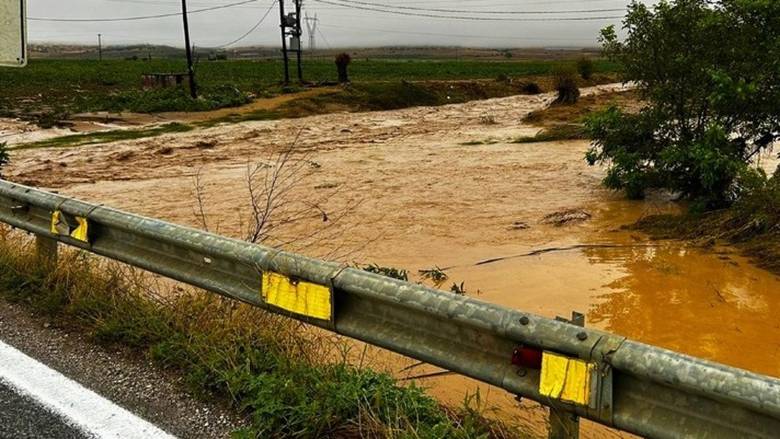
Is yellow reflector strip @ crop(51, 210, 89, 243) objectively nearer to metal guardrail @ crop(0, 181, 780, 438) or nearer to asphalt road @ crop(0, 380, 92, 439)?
metal guardrail @ crop(0, 181, 780, 438)

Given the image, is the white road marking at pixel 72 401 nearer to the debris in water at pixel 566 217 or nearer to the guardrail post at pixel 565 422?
the guardrail post at pixel 565 422

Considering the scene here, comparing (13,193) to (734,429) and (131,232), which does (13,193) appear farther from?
(734,429)

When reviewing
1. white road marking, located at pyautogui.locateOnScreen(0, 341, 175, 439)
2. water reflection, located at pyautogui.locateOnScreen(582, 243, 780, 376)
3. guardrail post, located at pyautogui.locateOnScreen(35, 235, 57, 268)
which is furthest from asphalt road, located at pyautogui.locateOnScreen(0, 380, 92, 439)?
water reflection, located at pyautogui.locateOnScreen(582, 243, 780, 376)

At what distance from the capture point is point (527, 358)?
264cm

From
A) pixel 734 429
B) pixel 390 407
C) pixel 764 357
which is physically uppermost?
pixel 734 429

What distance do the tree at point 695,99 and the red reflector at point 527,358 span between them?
7.47 metres

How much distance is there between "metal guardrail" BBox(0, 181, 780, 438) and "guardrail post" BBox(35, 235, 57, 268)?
116 cm

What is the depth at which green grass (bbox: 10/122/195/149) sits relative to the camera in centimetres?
1853

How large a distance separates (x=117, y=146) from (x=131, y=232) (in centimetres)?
1539

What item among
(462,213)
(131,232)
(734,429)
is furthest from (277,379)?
(462,213)

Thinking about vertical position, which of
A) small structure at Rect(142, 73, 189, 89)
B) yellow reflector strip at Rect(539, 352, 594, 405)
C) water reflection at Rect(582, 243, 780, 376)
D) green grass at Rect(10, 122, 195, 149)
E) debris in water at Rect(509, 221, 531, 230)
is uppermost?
small structure at Rect(142, 73, 189, 89)

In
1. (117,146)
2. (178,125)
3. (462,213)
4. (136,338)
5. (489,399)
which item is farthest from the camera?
(178,125)

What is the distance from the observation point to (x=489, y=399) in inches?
172

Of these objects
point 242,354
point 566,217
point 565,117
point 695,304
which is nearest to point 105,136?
point 566,217
